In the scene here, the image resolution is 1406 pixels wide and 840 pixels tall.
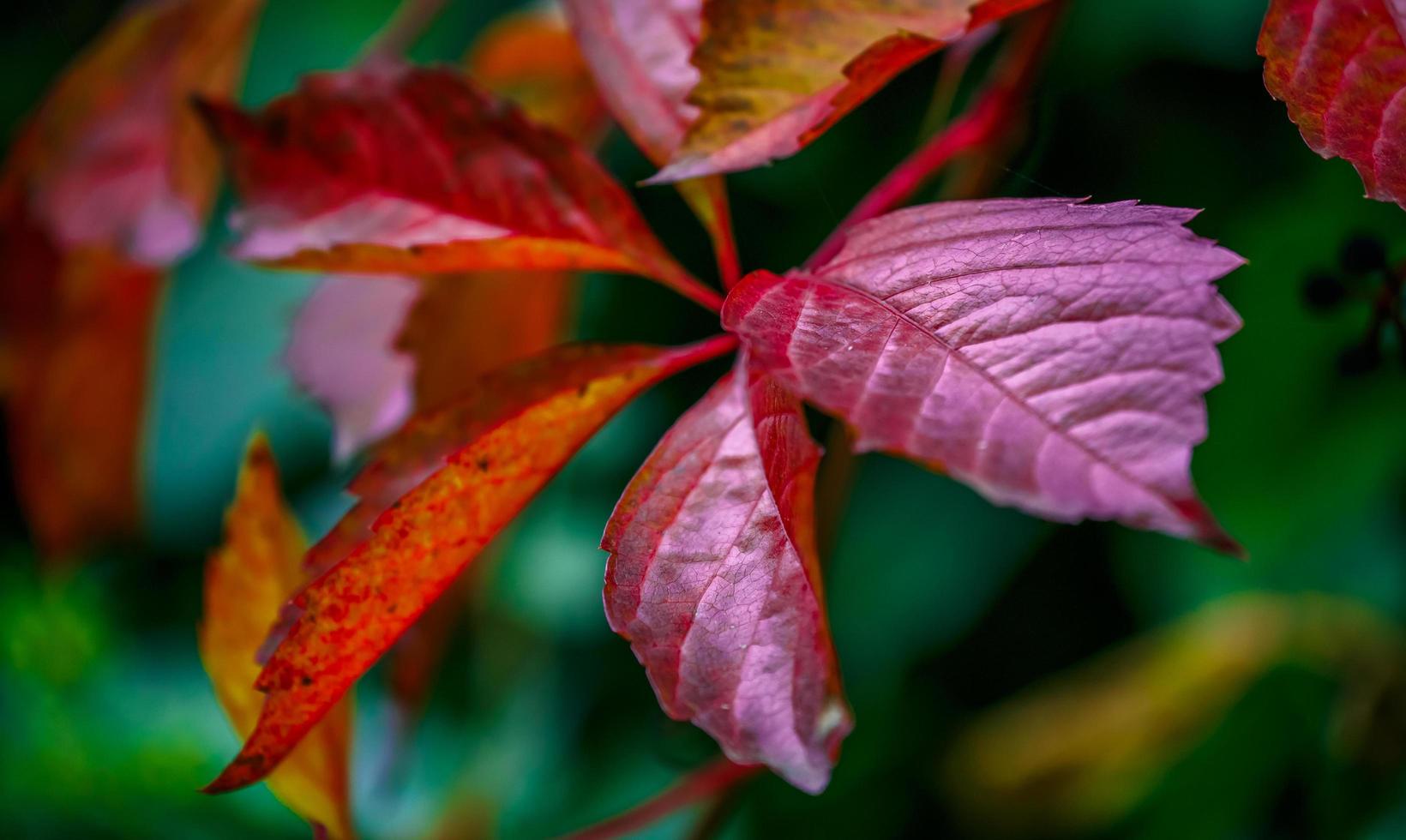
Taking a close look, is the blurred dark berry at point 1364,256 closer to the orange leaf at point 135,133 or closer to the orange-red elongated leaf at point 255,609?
the orange-red elongated leaf at point 255,609

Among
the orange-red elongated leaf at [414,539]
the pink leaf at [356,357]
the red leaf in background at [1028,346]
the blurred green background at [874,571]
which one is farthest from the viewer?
the blurred green background at [874,571]

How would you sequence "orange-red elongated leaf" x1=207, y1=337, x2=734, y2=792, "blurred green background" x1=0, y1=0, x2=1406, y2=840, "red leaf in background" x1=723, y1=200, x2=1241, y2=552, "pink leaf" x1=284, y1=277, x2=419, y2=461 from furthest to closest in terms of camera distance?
"blurred green background" x1=0, y1=0, x2=1406, y2=840 < "pink leaf" x1=284, y1=277, x2=419, y2=461 < "orange-red elongated leaf" x1=207, y1=337, x2=734, y2=792 < "red leaf in background" x1=723, y1=200, x2=1241, y2=552

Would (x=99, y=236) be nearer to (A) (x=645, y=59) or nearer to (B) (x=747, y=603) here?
(A) (x=645, y=59)

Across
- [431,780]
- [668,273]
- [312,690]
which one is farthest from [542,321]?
[431,780]

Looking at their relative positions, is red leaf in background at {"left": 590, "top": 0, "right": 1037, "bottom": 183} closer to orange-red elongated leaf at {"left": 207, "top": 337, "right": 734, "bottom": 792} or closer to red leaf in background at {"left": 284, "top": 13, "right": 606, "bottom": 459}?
orange-red elongated leaf at {"left": 207, "top": 337, "right": 734, "bottom": 792}

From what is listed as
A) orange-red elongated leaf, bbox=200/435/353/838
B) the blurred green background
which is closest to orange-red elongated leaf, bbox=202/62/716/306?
orange-red elongated leaf, bbox=200/435/353/838

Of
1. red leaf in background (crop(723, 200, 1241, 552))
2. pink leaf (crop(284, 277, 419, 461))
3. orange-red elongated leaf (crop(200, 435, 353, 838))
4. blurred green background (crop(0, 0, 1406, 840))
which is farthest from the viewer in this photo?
blurred green background (crop(0, 0, 1406, 840))

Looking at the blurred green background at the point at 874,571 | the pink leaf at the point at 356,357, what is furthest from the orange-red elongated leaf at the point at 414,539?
the blurred green background at the point at 874,571
